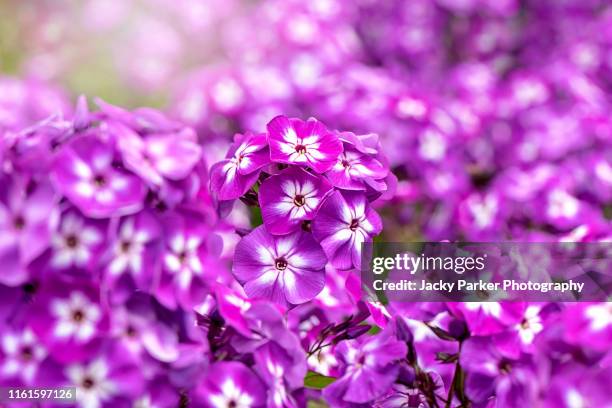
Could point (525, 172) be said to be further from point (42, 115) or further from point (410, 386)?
point (42, 115)

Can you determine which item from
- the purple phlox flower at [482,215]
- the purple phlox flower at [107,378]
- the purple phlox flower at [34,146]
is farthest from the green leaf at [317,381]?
the purple phlox flower at [482,215]

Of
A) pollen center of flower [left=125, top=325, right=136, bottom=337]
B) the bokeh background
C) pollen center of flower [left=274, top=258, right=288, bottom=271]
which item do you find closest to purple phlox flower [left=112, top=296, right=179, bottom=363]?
pollen center of flower [left=125, top=325, right=136, bottom=337]

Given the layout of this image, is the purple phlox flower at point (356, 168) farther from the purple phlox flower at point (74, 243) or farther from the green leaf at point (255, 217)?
the green leaf at point (255, 217)

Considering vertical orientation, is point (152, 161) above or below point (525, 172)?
above

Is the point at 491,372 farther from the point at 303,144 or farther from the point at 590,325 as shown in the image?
the point at 303,144

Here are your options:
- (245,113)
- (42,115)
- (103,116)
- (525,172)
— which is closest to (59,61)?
(42,115)

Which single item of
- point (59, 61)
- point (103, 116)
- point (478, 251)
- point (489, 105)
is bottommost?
point (59, 61)
